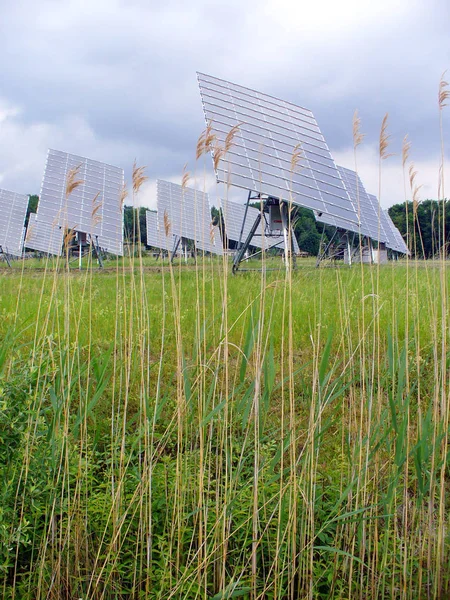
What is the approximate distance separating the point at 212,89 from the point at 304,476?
27.9ft

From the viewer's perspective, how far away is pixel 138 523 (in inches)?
81.5

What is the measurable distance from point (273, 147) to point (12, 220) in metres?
11.1

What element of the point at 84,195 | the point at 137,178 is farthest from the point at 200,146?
the point at 84,195

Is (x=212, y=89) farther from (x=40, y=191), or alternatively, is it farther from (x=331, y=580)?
(x=331, y=580)

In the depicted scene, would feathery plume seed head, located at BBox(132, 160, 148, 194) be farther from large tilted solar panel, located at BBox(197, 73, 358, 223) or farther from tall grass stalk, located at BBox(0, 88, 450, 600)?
large tilted solar panel, located at BBox(197, 73, 358, 223)

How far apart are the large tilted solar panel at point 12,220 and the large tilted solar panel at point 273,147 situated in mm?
8115

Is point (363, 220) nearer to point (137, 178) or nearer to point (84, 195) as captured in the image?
point (84, 195)

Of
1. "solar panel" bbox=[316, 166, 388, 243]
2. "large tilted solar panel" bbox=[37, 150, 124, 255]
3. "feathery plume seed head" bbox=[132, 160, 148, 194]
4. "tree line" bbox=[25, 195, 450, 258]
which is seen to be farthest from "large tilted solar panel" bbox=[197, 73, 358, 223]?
"feathery plume seed head" bbox=[132, 160, 148, 194]

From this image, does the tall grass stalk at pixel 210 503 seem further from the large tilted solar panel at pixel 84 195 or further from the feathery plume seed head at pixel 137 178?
the large tilted solar panel at pixel 84 195

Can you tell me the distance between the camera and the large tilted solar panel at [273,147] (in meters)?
8.13

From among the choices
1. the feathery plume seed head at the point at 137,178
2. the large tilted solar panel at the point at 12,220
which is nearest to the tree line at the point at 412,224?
the feathery plume seed head at the point at 137,178

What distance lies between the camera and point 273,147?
874 cm

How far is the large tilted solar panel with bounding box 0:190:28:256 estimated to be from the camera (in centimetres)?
1631

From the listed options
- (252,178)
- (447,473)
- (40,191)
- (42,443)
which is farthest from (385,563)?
(40,191)
